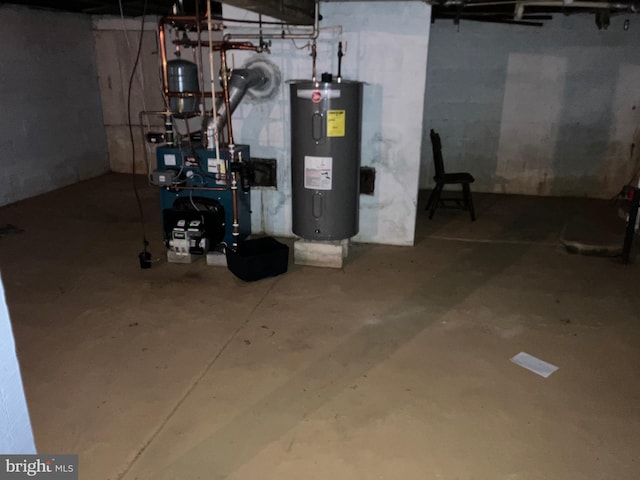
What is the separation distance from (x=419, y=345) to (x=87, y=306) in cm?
199

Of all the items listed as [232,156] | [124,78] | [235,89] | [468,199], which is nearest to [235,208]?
[232,156]

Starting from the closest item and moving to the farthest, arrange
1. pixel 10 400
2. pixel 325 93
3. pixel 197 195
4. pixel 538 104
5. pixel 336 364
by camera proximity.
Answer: pixel 10 400
pixel 336 364
pixel 325 93
pixel 197 195
pixel 538 104

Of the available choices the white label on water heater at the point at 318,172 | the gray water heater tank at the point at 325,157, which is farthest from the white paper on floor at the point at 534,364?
the white label on water heater at the point at 318,172

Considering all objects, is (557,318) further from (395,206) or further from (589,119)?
(589,119)

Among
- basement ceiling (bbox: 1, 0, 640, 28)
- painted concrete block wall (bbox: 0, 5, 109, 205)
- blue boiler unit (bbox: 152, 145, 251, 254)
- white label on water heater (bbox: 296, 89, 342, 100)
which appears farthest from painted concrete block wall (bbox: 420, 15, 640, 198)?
painted concrete block wall (bbox: 0, 5, 109, 205)

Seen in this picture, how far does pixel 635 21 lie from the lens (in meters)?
5.19

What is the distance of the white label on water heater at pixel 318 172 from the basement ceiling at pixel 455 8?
91 cm

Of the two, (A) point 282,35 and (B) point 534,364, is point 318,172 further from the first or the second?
(B) point 534,364

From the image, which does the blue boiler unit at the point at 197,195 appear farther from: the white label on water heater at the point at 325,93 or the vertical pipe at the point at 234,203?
the white label on water heater at the point at 325,93

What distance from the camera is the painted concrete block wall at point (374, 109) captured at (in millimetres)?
3639

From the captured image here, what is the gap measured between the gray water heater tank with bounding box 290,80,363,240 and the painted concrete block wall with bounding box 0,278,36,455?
274cm

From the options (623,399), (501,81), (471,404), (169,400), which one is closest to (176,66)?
(169,400)

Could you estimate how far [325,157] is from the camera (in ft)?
11.3

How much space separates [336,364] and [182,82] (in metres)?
2.29
